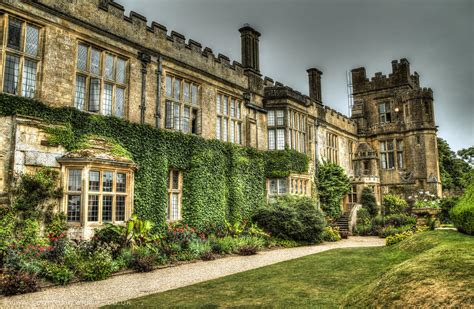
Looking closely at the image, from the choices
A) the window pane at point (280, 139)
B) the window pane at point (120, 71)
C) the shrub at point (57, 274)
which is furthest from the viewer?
the window pane at point (280, 139)

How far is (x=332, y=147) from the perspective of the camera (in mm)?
27234

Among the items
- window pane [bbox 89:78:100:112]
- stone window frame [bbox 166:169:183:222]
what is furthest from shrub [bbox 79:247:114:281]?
window pane [bbox 89:78:100:112]

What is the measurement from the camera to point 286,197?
18.5 m

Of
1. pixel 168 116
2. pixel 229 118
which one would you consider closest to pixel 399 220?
pixel 229 118

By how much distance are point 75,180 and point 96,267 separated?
3.51 metres

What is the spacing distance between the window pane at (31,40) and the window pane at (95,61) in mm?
1910

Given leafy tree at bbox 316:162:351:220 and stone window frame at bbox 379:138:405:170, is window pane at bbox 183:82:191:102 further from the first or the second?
stone window frame at bbox 379:138:405:170

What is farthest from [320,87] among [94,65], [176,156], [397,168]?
[94,65]

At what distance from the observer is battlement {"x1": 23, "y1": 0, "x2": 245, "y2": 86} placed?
1229 cm

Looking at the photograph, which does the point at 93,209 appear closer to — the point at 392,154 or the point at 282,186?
the point at 282,186

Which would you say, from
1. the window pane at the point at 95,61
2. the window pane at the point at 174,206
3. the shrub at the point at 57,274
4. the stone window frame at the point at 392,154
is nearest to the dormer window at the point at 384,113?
the stone window frame at the point at 392,154

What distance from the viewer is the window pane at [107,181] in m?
11.8

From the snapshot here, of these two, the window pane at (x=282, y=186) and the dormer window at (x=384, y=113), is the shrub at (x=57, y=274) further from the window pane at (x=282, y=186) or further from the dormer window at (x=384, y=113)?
the dormer window at (x=384, y=113)

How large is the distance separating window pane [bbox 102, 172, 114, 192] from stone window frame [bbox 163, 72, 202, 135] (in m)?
3.67
